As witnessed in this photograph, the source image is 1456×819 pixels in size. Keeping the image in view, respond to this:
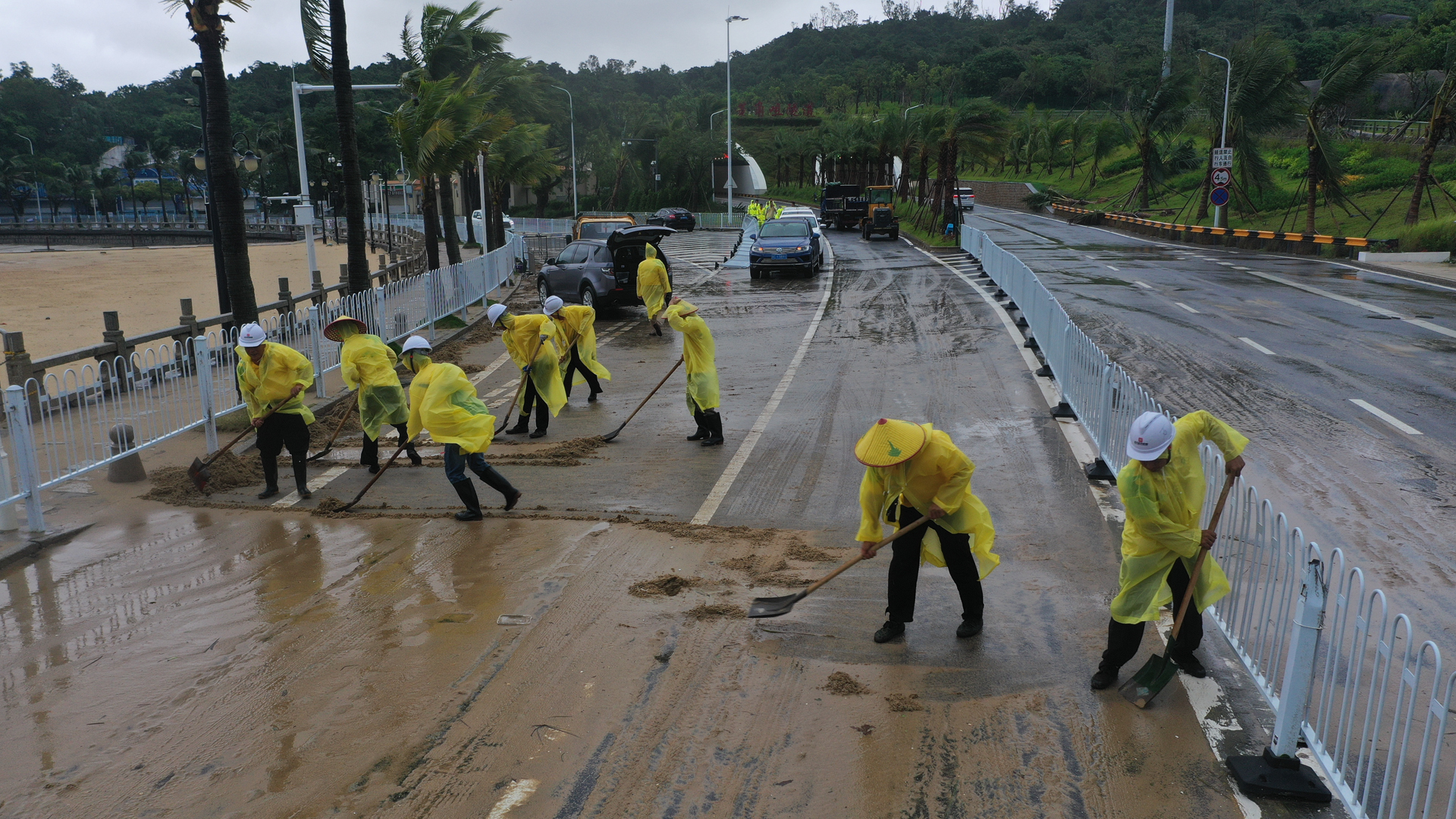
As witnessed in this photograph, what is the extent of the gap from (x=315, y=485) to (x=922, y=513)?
604cm

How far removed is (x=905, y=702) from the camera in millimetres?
4832

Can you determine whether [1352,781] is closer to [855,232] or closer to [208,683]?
[208,683]

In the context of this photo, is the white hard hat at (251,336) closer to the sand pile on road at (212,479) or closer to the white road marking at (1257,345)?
the sand pile on road at (212,479)

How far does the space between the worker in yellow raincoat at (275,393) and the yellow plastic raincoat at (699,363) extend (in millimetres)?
3409

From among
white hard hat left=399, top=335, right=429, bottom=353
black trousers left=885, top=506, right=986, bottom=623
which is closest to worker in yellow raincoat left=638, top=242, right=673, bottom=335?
white hard hat left=399, top=335, right=429, bottom=353

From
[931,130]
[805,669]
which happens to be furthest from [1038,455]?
[931,130]

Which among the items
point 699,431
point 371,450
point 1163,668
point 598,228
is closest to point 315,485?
point 371,450

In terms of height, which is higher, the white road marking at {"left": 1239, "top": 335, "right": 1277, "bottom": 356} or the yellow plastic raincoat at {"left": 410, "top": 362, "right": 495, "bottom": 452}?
the yellow plastic raincoat at {"left": 410, "top": 362, "right": 495, "bottom": 452}

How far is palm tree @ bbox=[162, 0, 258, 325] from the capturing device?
1189cm

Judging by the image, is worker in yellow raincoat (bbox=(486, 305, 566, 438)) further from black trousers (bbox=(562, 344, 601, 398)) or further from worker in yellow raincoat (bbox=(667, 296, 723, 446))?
worker in yellow raincoat (bbox=(667, 296, 723, 446))

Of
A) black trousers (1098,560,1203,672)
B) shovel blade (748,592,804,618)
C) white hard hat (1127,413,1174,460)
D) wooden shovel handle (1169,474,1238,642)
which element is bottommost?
shovel blade (748,592,804,618)

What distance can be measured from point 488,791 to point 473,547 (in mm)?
3198

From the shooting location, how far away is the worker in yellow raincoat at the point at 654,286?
53.3 feet

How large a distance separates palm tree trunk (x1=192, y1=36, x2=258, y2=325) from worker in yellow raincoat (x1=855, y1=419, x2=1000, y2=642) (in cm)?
928
